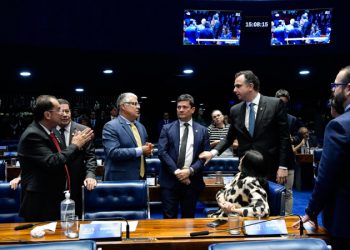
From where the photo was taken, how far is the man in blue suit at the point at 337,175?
1.84 meters

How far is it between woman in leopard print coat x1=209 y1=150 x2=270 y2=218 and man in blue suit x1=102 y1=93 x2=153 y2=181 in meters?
1.06

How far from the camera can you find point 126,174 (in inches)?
140

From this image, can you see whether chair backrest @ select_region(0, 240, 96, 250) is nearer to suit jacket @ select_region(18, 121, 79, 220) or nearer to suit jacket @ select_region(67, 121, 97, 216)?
suit jacket @ select_region(18, 121, 79, 220)

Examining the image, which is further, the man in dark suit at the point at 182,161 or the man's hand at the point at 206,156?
the man in dark suit at the point at 182,161

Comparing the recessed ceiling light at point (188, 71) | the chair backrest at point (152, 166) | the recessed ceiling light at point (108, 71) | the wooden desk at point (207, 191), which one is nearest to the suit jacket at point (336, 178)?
the wooden desk at point (207, 191)

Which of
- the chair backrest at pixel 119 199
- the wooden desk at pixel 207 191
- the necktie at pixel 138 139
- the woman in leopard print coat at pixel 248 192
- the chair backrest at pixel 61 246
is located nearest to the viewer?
the chair backrest at pixel 61 246

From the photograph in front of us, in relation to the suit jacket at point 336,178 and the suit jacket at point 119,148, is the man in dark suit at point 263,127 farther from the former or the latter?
the suit jacket at point 336,178

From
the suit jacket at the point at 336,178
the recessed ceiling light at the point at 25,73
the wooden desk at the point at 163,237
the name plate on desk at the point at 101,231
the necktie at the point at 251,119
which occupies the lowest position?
the wooden desk at the point at 163,237

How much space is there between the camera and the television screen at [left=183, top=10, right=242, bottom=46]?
23.9 feet

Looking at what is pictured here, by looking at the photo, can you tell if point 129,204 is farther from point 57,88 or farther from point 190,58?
point 57,88

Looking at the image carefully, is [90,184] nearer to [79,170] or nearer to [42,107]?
[79,170]

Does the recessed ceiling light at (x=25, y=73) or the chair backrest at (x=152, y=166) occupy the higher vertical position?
the recessed ceiling light at (x=25, y=73)

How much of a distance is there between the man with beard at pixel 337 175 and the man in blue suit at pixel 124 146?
183 cm

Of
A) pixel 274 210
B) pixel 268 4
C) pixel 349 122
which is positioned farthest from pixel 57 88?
pixel 349 122
